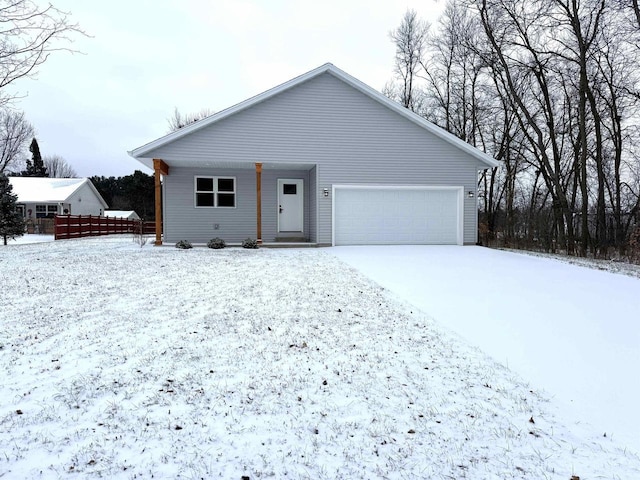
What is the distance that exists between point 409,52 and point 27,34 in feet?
69.1

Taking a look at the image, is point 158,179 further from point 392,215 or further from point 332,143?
point 392,215

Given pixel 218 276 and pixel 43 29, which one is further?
pixel 218 276

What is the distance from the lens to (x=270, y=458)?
1.95 metres

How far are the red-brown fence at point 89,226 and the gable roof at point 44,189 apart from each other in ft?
26.1

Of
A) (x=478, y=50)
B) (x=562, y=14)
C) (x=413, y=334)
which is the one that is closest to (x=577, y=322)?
(x=413, y=334)

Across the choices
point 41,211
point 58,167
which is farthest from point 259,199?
point 58,167

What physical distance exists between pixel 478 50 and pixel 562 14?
3154 mm

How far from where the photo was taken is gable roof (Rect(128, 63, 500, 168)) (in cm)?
1127

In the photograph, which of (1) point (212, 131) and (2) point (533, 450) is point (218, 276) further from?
(1) point (212, 131)

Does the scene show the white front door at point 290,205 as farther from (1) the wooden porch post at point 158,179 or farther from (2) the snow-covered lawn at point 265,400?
(2) the snow-covered lawn at point 265,400

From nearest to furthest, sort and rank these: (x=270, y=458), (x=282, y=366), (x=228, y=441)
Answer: (x=270, y=458) → (x=228, y=441) → (x=282, y=366)

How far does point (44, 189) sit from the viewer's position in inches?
1233

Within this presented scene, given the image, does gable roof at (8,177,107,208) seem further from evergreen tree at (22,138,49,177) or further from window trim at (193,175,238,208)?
window trim at (193,175,238,208)

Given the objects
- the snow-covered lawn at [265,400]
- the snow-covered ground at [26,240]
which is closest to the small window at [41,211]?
the snow-covered ground at [26,240]
